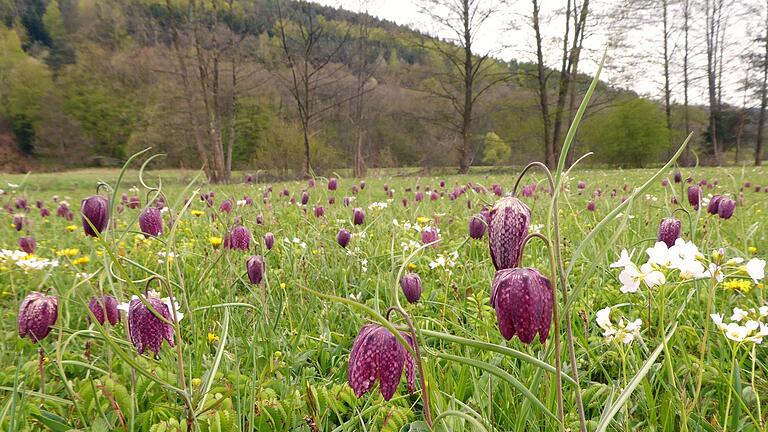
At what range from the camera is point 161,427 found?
771mm

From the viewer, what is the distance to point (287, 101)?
22797mm

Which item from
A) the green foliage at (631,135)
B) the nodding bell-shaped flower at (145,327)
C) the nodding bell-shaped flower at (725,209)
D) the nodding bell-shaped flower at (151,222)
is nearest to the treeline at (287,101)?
the green foliage at (631,135)

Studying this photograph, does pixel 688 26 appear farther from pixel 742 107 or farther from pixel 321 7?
pixel 321 7

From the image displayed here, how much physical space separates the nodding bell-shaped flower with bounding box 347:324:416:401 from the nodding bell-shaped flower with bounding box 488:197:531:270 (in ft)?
0.58

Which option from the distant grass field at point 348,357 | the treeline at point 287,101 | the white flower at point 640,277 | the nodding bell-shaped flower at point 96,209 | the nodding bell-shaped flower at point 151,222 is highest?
the treeline at point 287,101

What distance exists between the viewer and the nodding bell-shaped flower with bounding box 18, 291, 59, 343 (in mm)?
857

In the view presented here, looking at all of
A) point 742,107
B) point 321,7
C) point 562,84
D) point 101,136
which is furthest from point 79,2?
point 742,107

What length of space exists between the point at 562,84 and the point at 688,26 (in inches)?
197

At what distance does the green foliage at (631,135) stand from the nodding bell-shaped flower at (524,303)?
19.9 metres

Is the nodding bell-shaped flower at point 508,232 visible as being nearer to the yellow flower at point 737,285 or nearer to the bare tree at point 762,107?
the yellow flower at point 737,285

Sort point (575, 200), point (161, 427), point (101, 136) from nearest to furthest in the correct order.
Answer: point (161, 427)
point (575, 200)
point (101, 136)

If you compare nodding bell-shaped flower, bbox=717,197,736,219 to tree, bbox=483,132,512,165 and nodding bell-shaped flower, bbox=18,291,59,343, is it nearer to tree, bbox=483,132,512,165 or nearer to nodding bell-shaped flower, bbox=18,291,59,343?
nodding bell-shaped flower, bbox=18,291,59,343

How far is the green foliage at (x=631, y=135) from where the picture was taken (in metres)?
18.6

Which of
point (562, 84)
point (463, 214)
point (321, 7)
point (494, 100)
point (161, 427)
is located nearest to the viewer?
point (161, 427)
